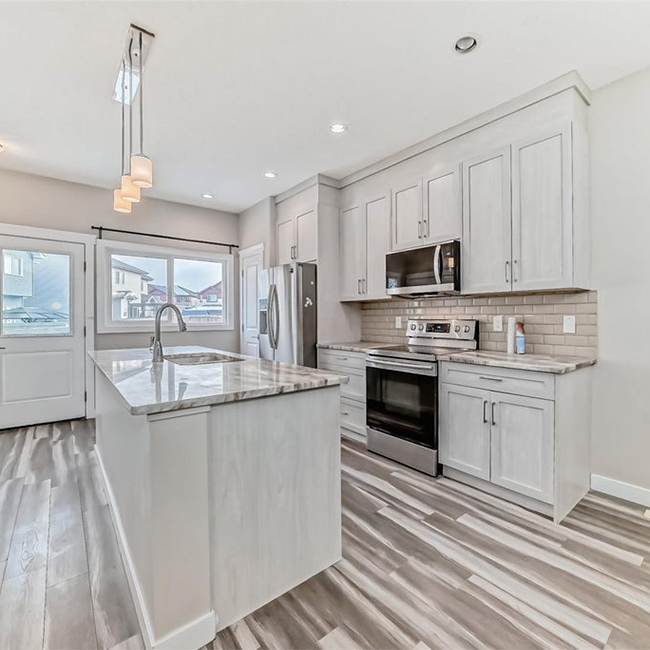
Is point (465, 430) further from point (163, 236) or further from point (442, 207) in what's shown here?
point (163, 236)

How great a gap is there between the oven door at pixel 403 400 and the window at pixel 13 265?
383 centimetres

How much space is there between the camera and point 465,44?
6.91ft

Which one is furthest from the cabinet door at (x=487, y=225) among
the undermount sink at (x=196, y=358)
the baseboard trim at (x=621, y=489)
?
the undermount sink at (x=196, y=358)

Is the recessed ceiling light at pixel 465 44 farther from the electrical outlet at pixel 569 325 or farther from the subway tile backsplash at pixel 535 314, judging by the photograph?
the electrical outlet at pixel 569 325

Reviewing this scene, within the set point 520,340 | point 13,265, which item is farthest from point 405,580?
point 13,265

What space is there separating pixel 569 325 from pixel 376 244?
1860mm

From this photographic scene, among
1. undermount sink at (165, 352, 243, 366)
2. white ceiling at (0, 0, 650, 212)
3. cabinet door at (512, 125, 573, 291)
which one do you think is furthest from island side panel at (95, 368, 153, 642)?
cabinet door at (512, 125, 573, 291)

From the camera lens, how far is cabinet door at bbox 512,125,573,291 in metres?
2.42

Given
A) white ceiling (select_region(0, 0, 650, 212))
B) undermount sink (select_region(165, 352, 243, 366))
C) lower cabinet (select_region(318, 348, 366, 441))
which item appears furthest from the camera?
lower cabinet (select_region(318, 348, 366, 441))

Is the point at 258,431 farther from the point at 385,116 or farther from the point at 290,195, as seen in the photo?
the point at 290,195

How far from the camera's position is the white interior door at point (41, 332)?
3932mm

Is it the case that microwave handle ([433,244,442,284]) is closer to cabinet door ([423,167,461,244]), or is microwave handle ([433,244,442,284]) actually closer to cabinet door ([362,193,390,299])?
cabinet door ([423,167,461,244])

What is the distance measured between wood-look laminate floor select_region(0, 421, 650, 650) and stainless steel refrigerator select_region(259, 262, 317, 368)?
5.67 ft

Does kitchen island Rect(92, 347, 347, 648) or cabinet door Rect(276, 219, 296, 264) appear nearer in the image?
kitchen island Rect(92, 347, 347, 648)
